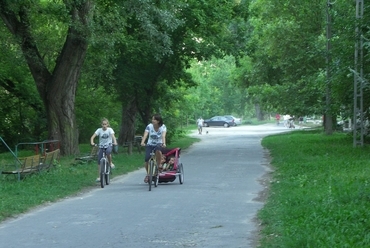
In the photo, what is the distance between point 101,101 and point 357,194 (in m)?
25.6

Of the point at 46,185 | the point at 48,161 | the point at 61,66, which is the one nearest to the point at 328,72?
the point at 61,66

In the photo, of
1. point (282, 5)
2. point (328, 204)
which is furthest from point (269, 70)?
point (328, 204)

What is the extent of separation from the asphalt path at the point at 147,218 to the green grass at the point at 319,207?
0.42 meters

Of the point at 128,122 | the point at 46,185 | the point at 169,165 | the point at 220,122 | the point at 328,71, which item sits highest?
the point at 328,71

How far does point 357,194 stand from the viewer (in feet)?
40.0

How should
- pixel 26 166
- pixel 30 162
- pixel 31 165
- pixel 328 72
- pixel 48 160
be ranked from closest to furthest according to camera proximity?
pixel 26 166, pixel 30 162, pixel 31 165, pixel 48 160, pixel 328 72

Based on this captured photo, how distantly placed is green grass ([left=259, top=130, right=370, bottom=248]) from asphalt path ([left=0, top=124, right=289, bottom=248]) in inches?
16.6

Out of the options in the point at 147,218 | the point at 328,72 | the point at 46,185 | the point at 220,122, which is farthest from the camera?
the point at 220,122

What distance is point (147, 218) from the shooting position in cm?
1155

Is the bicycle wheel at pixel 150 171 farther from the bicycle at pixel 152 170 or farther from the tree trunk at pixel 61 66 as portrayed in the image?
the tree trunk at pixel 61 66

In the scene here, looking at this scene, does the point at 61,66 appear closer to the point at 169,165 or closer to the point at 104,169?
the point at 104,169

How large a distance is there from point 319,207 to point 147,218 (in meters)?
2.81

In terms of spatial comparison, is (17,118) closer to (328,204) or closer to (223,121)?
(328,204)

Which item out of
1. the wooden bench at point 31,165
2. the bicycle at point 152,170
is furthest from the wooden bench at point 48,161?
the bicycle at point 152,170
